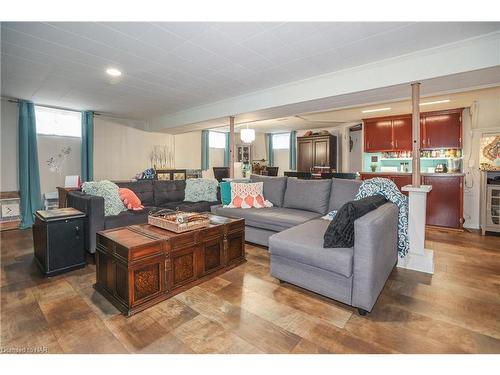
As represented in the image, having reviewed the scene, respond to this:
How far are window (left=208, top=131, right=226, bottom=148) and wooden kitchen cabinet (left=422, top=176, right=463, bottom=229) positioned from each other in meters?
5.81

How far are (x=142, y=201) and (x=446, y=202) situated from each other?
17.4 ft

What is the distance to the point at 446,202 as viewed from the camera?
4.61 m

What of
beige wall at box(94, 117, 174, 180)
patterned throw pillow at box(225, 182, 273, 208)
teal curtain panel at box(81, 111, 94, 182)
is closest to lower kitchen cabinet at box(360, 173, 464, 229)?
patterned throw pillow at box(225, 182, 273, 208)

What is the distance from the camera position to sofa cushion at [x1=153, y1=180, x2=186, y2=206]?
14.4 ft

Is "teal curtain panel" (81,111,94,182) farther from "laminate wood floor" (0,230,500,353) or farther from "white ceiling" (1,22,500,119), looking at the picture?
"laminate wood floor" (0,230,500,353)

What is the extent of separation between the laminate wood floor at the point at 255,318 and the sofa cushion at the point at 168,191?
1.83 metres

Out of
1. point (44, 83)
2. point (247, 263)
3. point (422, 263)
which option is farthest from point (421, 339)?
point (44, 83)

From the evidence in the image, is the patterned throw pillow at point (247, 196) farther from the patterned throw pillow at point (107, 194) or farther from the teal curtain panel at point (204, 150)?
the teal curtain panel at point (204, 150)

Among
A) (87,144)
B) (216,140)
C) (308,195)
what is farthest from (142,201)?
(216,140)

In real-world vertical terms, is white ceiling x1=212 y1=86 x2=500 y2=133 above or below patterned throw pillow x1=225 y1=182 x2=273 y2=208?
above

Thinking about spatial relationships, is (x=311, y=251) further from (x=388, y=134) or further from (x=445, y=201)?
(x=388, y=134)

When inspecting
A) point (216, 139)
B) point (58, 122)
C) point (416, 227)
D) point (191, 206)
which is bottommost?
point (416, 227)
